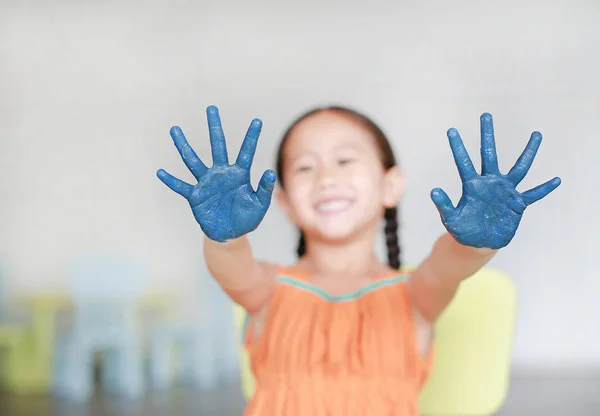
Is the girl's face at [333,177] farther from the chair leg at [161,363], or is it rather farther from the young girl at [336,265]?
the chair leg at [161,363]

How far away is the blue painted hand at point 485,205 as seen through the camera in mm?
793

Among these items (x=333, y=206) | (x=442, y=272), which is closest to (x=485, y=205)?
(x=442, y=272)

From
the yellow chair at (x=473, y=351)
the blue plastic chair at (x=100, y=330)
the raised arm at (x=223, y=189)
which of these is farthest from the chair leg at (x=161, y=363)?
the raised arm at (x=223, y=189)

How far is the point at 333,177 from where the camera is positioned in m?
1.03

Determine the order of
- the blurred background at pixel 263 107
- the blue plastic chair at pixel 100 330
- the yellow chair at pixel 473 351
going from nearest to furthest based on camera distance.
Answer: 1. the yellow chair at pixel 473 351
2. the blue plastic chair at pixel 100 330
3. the blurred background at pixel 263 107

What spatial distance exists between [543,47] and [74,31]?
250 cm

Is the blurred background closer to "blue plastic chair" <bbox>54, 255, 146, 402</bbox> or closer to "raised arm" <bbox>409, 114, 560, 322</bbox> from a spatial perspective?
"blue plastic chair" <bbox>54, 255, 146, 402</bbox>

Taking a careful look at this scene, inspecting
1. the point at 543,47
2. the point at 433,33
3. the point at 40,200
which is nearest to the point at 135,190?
the point at 40,200

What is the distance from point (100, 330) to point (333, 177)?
7.13 feet

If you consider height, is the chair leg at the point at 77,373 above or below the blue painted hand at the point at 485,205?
below

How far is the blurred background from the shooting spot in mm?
3789

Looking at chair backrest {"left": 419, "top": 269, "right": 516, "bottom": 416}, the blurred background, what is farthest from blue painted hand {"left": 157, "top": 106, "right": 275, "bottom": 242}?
the blurred background

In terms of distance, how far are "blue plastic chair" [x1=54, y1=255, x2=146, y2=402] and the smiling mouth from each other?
211cm

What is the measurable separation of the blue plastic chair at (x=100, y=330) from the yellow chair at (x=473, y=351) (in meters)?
1.94
